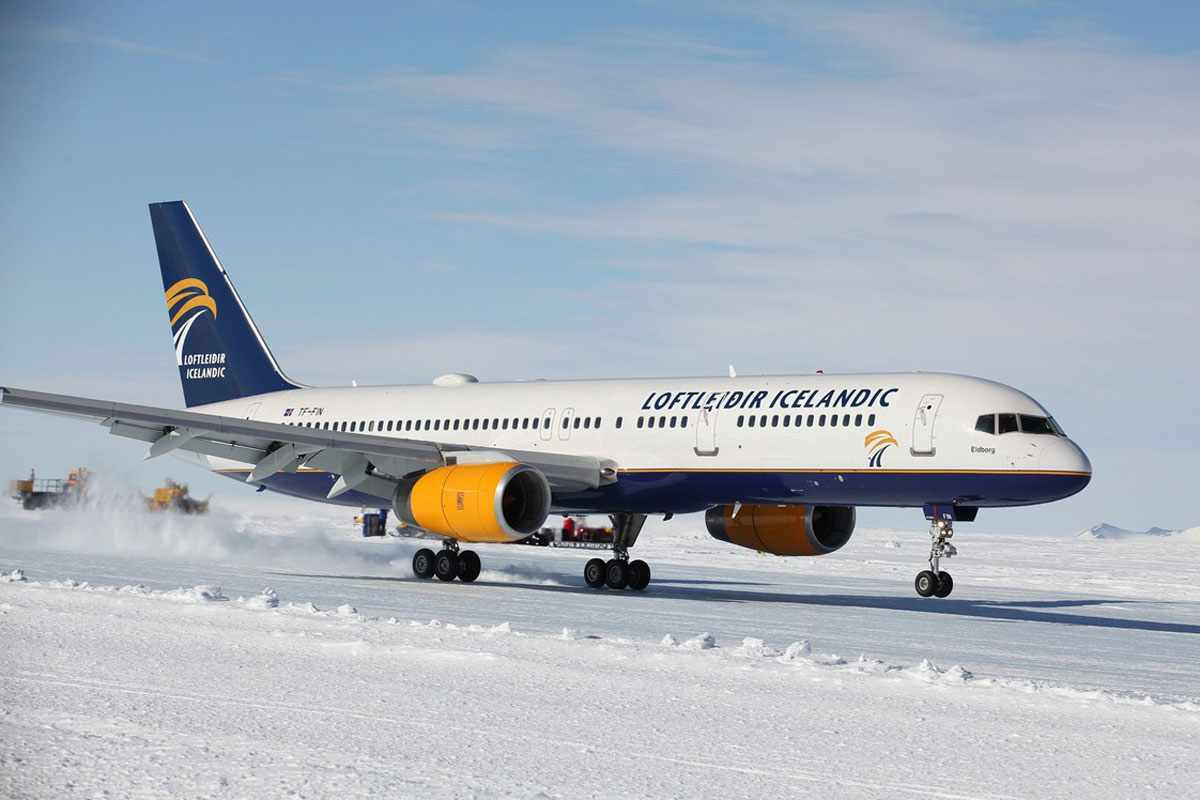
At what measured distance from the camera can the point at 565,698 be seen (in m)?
11.6

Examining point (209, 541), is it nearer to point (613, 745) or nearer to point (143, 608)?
point (143, 608)

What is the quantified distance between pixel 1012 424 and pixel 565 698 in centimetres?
1448

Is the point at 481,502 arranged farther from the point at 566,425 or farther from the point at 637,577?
the point at 637,577

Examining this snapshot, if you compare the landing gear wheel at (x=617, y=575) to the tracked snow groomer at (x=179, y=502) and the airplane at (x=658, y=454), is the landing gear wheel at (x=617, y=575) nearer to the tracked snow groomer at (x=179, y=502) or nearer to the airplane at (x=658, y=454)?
the airplane at (x=658, y=454)

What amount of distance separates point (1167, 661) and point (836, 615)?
6.37 metres

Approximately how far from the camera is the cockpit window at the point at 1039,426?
24.1 m

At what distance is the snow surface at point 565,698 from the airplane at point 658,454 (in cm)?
212

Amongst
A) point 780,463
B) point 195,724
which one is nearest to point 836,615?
point 780,463

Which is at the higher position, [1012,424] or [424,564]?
[1012,424]

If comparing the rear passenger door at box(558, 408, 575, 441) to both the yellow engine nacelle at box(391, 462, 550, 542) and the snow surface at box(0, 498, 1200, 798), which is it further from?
the snow surface at box(0, 498, 1200, 798)

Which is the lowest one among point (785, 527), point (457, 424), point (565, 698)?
point (565, 698)

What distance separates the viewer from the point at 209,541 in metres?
40.7

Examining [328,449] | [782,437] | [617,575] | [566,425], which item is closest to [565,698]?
[782,437]

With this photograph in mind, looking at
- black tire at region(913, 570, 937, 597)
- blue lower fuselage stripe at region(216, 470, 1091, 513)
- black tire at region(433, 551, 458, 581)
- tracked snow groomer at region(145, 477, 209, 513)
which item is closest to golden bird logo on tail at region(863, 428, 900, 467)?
blue lower fuselage stripe at region(216, 470, 1091, 513)
